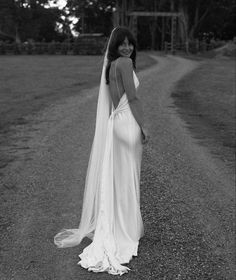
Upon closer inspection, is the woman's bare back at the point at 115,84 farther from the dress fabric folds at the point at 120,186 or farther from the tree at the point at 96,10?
the tree at the point at 96,10

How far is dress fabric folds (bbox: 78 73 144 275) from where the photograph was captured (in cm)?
446

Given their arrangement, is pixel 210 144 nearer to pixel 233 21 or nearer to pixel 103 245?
pixel 103 245

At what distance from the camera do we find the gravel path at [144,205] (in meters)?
4.49

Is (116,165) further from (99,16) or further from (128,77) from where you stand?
(99,16)

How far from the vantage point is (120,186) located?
4539mm

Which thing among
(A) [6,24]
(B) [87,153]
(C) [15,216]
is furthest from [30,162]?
(A) [6,24]

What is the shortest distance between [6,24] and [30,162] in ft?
198

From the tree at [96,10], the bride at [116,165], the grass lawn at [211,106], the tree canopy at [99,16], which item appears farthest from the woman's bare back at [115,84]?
the tree at [96,10]

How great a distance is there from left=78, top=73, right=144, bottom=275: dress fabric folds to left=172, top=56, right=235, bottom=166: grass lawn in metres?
Answer: 5.46

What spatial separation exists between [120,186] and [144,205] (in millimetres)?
1625

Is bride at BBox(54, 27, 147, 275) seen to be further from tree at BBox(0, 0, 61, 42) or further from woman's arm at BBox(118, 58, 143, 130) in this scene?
tree at BBox(0, 0, 61, 42)

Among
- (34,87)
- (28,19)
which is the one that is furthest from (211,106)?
(28,19)

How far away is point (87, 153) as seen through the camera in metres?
8.71

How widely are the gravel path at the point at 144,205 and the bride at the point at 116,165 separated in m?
0.23
